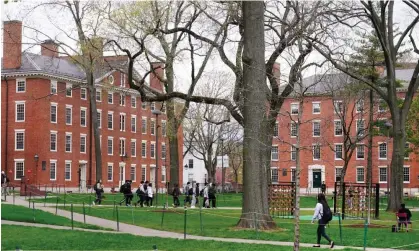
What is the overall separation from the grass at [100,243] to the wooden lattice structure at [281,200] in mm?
13374

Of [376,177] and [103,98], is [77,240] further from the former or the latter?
[376,177]

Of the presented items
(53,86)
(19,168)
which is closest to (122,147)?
(53,86)

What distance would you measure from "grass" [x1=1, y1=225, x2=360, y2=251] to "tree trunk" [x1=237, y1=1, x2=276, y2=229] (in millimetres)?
4729

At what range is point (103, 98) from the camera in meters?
78.4

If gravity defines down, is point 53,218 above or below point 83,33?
below

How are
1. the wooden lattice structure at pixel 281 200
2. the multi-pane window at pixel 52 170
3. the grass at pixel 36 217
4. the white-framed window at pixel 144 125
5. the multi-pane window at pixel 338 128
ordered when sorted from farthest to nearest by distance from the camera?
the white-framed window at pixel 144 125 < the multi-pane window at pixel 338 128 < the multi-pane window at pixel 52 170 < the wooden lattice structure at pixel 281 200 < the grass at pixel 36 217

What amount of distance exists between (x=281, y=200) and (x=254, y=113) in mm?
10500

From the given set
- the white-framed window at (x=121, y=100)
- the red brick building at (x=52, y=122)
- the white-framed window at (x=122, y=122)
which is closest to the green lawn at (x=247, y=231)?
the red brick building at (x=52, y=122)

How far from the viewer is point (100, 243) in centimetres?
2059

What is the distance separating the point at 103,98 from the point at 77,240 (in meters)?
58.0

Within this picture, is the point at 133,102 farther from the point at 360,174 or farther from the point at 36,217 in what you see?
the point at 36,217

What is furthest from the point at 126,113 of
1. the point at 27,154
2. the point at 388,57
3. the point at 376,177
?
the point at 388,57

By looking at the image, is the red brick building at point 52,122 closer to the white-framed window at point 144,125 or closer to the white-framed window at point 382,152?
the white-framed window at point 144,125

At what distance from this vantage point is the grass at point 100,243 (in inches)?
763
